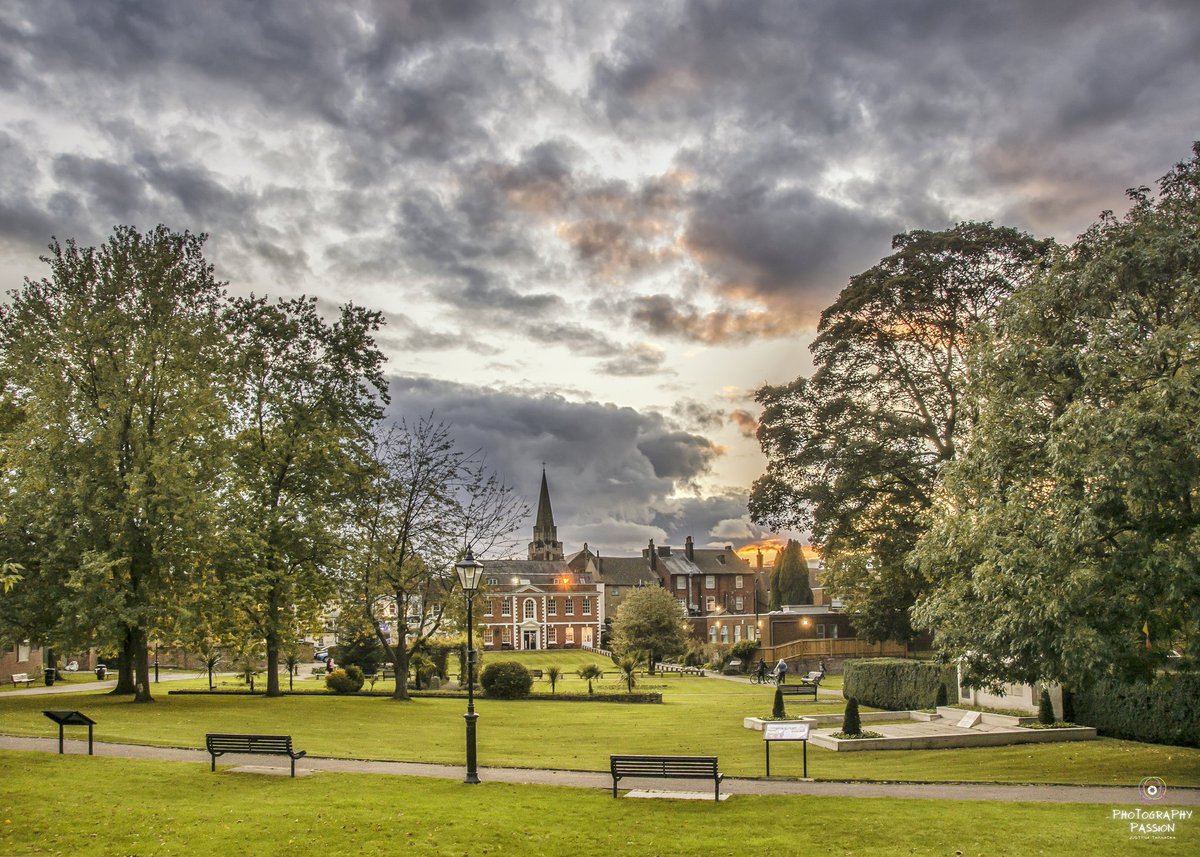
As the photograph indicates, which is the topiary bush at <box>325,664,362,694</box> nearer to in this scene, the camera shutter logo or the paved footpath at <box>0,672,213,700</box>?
the paved footpath at <box>0,672,213,700</box>

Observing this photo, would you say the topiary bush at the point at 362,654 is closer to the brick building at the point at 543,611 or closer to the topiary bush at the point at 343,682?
the topiary bush at the point at 343,682

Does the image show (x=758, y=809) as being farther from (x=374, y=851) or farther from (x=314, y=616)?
(x=314, y=616)

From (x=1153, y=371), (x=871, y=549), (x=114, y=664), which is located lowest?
(x=114, y=664)

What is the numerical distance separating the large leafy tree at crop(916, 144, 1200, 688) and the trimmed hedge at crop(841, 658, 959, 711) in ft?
38.7

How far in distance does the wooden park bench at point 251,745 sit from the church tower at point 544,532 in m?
124

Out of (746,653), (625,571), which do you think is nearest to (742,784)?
(746,653)

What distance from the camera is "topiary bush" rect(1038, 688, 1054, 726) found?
2602 cm

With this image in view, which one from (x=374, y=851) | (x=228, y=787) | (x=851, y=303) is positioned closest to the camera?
(x=374, y=851)

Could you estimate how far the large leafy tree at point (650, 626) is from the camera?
60844 mm

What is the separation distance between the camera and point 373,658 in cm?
5159

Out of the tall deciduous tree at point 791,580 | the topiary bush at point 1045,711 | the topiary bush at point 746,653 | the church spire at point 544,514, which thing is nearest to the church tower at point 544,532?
the church spire at point 544,514

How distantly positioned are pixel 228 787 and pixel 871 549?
25.5 meters

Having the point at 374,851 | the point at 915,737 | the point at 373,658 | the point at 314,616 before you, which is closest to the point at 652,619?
the point at 373,658

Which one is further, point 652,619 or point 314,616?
point 652,619
